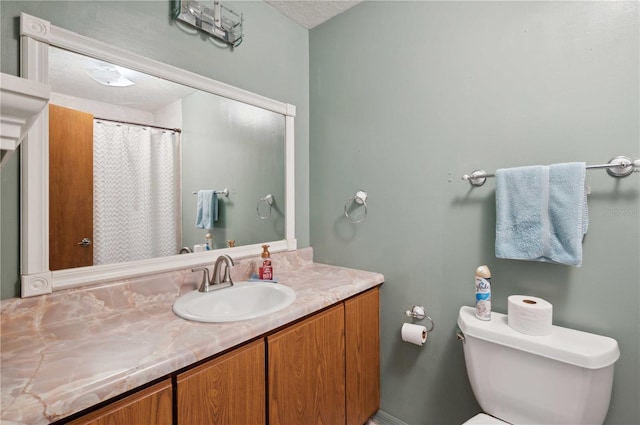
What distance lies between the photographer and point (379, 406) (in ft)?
5.36

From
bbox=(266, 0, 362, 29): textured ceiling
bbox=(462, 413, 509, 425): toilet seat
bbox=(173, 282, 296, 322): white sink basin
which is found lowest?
bbox=(462, 413, 509, 425): toilet seat

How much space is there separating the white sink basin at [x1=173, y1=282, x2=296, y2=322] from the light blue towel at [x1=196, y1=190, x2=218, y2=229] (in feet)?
1.04

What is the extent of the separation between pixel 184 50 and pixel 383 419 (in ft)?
Answer: 6.88

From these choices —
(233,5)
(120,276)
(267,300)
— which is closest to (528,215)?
(267,300)

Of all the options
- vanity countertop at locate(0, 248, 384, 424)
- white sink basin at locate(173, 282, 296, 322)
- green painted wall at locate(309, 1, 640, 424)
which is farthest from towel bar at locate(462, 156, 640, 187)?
white sink basin at locate(173, 282, 296, 322)

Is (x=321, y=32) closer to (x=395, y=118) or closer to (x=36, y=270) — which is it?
(x=395, y=118)

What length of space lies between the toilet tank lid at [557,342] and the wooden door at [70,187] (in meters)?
1.47

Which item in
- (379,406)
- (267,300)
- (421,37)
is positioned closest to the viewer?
(267,300)

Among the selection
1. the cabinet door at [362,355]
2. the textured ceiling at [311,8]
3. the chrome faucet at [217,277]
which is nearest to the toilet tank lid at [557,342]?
the cabinet door at [362,355]

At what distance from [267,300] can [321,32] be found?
1632 mm

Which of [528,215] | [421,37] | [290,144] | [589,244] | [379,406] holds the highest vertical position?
[421,37]

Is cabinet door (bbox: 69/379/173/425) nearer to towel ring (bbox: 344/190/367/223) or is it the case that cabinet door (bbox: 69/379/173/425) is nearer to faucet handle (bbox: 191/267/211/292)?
faucet handle (bbox: 191/267/211/292)

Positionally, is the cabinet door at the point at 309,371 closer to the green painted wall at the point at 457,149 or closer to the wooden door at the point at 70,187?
the green painted wall at the point at 457,149

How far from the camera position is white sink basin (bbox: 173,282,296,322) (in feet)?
3.86
